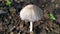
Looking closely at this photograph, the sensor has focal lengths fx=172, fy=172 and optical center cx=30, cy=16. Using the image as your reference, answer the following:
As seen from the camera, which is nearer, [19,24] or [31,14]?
[31,14]

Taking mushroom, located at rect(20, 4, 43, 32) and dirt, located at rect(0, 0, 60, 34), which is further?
dirt, located at rect(0, 0, 60, 34)

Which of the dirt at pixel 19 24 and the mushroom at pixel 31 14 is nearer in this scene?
the mushroom at pixel 31 14

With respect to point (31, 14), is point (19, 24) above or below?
below

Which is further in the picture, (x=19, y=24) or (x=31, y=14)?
(x=19, y=24)

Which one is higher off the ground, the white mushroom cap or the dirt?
the white mushroom cap

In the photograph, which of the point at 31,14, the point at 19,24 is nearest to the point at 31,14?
the point at 31,14

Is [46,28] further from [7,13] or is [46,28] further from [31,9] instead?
[7,13]

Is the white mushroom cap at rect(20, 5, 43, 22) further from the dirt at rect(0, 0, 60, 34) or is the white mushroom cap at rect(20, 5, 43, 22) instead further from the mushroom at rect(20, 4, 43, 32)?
the dirt at rect(0, 0, 60, 34)

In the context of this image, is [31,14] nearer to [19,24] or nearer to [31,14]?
[31,14]

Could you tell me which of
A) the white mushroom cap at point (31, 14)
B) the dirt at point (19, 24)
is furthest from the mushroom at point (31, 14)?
the dirt at point (19, 24)

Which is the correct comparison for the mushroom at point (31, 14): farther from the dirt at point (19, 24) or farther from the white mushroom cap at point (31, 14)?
the dirt at point (19, 24)

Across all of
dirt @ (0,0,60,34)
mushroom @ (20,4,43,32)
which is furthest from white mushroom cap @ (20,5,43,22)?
dirt @ (0,0,60,34)
